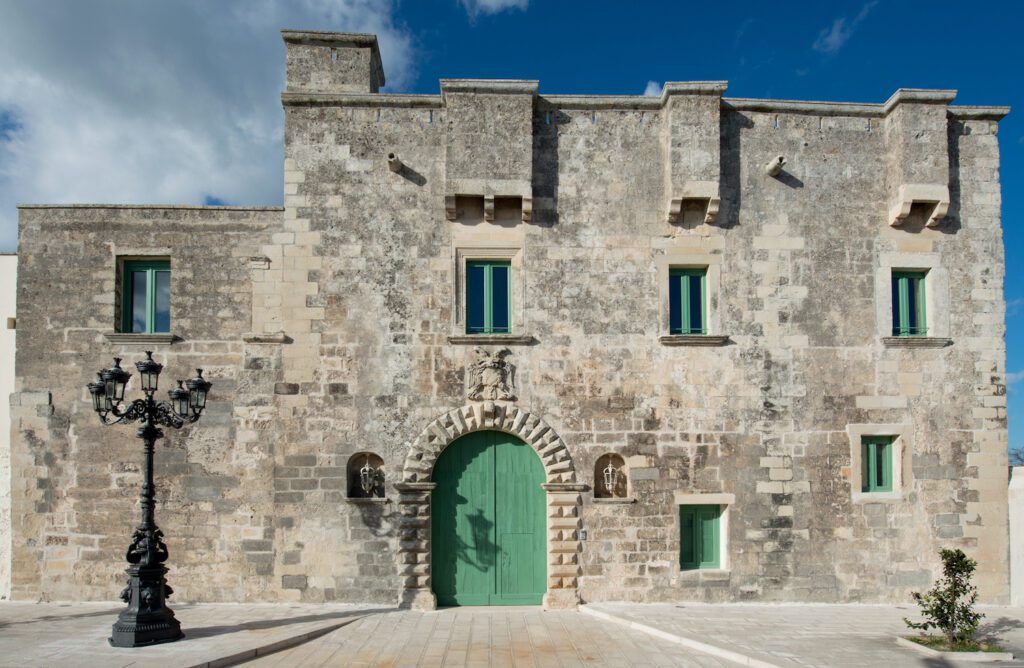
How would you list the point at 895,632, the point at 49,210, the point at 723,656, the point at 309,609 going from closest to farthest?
1. the point at 723,656
2. the point at 895,632
3. the point at 309,609
4. the point at 49,210

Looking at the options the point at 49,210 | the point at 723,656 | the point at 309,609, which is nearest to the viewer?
the point at 723,656

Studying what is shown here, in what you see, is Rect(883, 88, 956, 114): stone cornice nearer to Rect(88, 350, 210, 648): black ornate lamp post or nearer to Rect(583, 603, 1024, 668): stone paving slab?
Rect(583, 603, 1024, 668): stone paving slab

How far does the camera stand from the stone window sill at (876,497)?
1168 cm

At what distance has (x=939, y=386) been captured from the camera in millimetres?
11953

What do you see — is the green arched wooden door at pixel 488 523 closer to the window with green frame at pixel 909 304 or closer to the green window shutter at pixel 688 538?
the green window shutter at pixel 688 538

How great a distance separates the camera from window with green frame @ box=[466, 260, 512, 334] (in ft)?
38.9

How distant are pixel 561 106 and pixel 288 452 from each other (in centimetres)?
706

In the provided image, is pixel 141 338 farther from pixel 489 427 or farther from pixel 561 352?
pixel 561 352

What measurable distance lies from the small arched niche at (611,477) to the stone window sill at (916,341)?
4.74 meters

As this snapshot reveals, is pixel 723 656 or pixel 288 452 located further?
pixel 288 452

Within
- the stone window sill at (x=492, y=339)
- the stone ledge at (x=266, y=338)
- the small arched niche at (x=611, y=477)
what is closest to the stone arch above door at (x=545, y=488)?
the small arched niche at (x=611, y=477)

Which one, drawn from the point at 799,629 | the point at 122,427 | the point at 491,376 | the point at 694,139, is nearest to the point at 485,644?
the point at 491,376

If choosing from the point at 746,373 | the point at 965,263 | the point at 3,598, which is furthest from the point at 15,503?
the point at 965,263

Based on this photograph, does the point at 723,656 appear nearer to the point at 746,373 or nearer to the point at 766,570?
the point at 766,570
